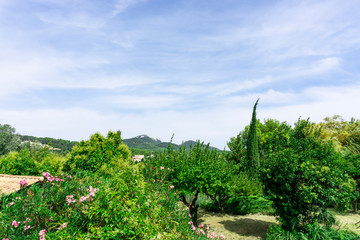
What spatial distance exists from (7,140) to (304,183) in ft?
A: 129

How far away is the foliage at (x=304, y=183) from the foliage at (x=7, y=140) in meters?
37.5

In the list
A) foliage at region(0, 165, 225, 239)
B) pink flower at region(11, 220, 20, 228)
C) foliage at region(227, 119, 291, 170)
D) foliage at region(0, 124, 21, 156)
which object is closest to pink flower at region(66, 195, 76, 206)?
foliage at region(0, 165, 225, 239)

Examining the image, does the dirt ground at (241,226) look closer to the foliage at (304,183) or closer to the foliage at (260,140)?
the foliage at (304,183)

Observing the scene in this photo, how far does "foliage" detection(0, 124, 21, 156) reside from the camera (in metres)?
33.8

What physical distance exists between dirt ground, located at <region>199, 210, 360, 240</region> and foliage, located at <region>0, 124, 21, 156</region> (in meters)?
33.5

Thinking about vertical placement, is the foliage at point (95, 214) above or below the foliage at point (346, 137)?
below

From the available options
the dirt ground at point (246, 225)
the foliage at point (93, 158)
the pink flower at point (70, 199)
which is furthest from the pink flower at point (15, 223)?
the dirt ground at point (246, 225)

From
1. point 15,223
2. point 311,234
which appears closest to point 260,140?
point 311,234

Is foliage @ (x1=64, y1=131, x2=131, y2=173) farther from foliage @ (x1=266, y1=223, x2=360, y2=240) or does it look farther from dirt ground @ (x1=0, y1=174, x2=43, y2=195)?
foliage @ (x1=266, y1=223, x2=360, y2=240)

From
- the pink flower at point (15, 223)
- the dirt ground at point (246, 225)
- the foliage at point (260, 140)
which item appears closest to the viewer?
the pink flower at point (15, 223)

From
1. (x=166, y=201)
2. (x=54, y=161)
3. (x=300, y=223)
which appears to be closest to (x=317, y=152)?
(x=300, y=223)

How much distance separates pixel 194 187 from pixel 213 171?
1.01 meters

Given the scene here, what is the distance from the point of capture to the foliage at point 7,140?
33750 millimetres

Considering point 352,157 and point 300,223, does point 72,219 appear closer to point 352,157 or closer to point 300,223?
point 300,223
